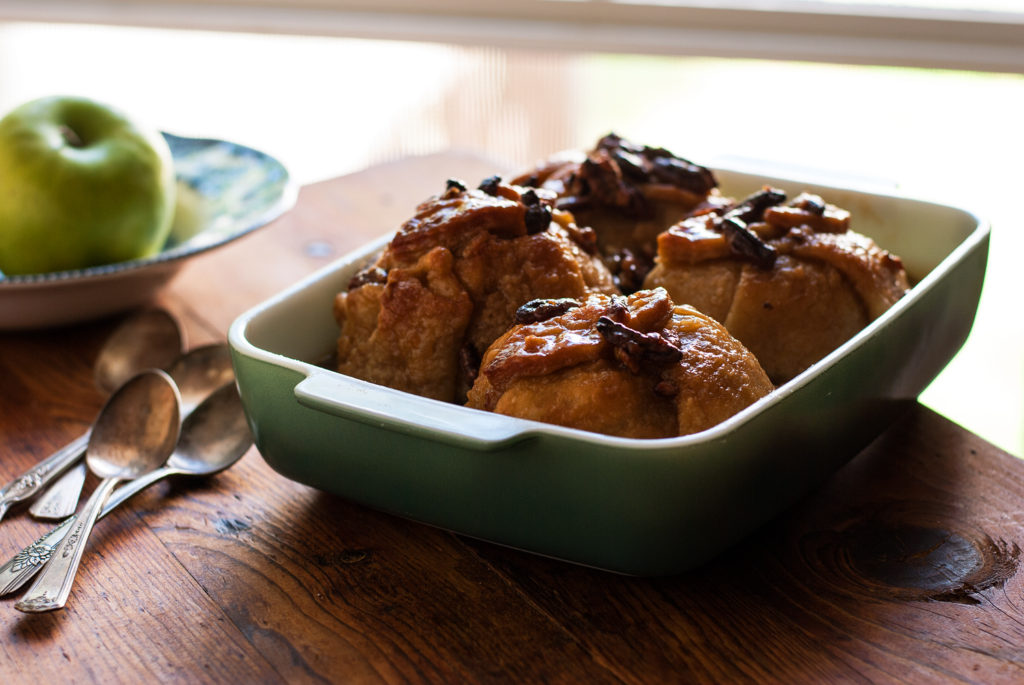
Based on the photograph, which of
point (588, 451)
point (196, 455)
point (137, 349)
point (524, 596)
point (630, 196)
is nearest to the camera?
point (588, 451)

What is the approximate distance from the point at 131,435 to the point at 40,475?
0.10 m

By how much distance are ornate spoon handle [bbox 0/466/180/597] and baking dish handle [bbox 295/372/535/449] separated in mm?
288

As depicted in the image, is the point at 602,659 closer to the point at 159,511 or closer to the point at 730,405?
the point at 730,405

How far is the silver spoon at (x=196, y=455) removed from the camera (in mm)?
987

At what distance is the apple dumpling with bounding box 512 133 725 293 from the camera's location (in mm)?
1283

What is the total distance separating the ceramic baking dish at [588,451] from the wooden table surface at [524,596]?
0.05 metres

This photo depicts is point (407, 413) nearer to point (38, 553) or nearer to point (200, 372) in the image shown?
point (38, 553)

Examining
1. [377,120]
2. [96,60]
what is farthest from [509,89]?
[96,60]

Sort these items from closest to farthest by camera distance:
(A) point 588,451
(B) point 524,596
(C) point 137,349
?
(A) point 588,451 < (B) point 524,596 < (C) point 137,349

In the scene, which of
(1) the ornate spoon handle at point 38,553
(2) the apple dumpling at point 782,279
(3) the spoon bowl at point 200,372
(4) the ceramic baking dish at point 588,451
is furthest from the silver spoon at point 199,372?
(2) the apple dumpling at point 782,279

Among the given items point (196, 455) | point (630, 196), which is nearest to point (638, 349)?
point (630, 196)

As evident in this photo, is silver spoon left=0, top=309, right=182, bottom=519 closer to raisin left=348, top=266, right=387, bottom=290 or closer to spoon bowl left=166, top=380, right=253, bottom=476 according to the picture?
spoon bowl left=166, top=380, right=253, bottom=476

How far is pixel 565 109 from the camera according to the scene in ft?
11.4

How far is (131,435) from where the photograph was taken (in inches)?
46.6
